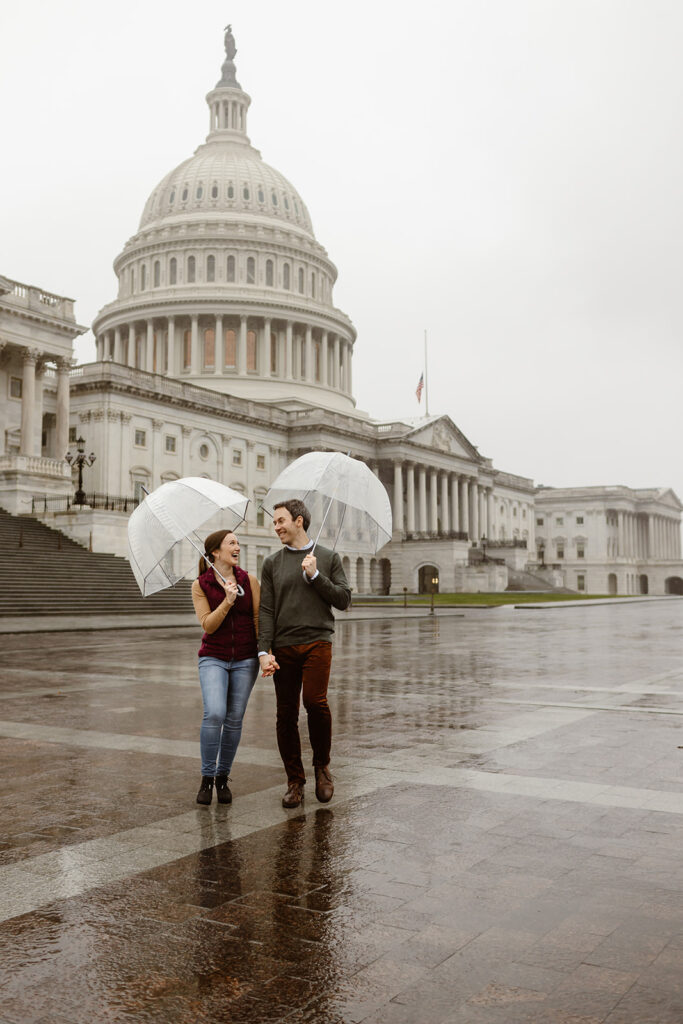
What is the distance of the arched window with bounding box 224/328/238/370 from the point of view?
305 feet

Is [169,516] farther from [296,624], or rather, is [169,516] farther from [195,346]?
[195,346]

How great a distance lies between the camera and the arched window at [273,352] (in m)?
95.1

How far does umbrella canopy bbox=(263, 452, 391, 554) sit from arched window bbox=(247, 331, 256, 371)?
85.8 meters

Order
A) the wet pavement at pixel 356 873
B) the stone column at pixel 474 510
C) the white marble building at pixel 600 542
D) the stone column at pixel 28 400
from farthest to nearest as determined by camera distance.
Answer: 1. the white marble building at pixel 600 542
2. the stone column at pixel 474 510
3. the stone column at pixel 28 400
4. the wet pavement at pixel 356 873

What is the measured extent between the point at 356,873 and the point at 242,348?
88776 millimetres

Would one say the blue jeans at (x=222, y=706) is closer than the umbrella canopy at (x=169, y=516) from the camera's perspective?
Yes

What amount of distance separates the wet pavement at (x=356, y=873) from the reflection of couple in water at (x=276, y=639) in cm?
42

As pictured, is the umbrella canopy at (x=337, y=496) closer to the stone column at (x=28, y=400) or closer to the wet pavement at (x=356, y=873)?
the wet pavement at (x=356, y=873)

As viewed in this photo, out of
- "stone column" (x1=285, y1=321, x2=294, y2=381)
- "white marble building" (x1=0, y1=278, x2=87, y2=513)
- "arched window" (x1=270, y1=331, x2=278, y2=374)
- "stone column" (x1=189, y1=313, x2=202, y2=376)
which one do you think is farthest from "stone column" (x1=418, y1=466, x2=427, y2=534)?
"white marble building" (x1=0, y1=278, x2=87, y2=513)

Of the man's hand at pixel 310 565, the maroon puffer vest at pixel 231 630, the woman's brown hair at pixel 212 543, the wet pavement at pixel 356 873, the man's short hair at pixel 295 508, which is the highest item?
the man's short hair at pixel 295 508

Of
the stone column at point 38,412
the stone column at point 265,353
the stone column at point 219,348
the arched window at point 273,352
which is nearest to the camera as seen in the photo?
the stone column at point 38,412

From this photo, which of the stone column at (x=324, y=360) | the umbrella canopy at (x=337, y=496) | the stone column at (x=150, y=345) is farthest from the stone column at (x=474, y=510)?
the umbrella canopy at (x=337, y=496)

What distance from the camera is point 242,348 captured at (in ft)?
302

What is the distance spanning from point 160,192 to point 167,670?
310 feet
